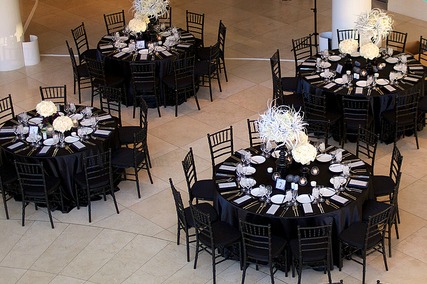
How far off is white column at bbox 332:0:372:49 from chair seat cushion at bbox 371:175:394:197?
524 centimetres

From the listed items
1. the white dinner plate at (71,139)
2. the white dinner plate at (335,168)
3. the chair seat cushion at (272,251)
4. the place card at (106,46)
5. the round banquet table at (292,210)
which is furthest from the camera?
the place card at (106,46)

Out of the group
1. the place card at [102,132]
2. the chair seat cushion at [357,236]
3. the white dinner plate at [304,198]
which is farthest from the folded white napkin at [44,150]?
the chair seat cushion at [357,236]

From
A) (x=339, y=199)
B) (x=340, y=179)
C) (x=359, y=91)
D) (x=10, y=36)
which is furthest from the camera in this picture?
(x=10, y=36)

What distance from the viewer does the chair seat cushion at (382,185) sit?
34.3 feet

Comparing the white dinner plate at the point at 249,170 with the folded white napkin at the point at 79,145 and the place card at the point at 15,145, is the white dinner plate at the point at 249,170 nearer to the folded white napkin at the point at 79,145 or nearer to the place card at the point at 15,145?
the folded white napkin at the point at 79,145

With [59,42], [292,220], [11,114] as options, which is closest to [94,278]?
[292,220]

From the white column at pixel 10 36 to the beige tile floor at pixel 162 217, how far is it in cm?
22

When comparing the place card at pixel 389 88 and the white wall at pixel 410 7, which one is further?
the white wall at pixel 410 7

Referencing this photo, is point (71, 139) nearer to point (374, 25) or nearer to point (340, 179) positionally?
point (340, 179)

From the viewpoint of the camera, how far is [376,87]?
12688 mm

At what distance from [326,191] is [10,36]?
8.38 metres

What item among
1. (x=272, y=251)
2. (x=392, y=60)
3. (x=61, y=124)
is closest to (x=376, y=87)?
(x=392, y=60)

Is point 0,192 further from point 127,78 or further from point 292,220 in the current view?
point 292,220

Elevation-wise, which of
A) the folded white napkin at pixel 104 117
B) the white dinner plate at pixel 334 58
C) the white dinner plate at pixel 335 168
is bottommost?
the white dinner plate at pixel 335 168
